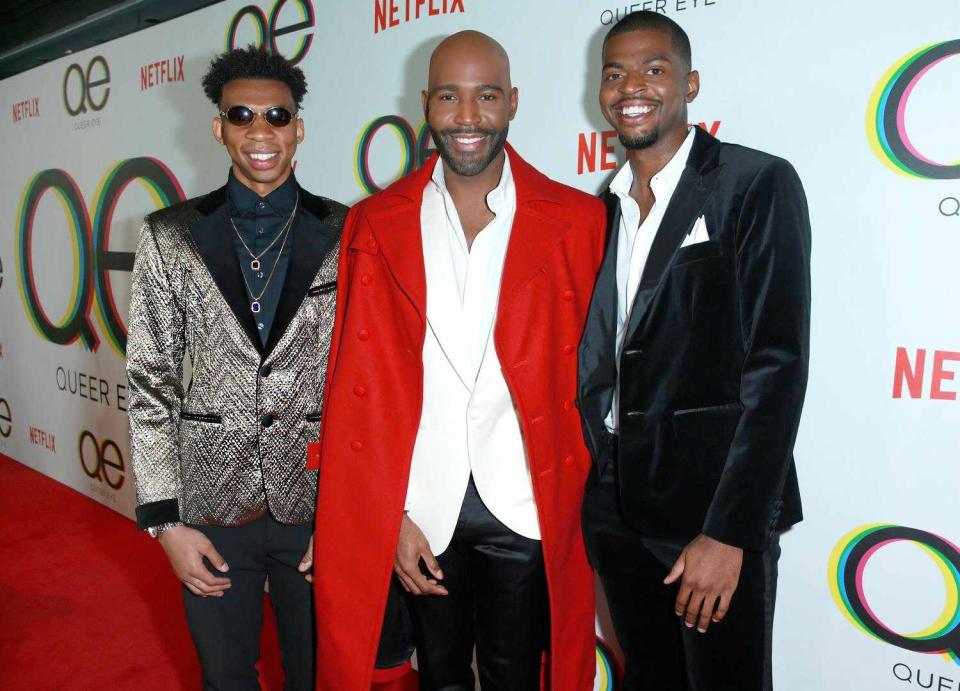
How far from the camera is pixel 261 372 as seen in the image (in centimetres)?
164

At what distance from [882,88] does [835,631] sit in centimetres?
135

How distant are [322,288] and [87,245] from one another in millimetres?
3398

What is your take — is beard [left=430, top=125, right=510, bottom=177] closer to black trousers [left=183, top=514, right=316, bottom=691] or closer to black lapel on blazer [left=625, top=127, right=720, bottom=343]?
black lapel on blazer [left=625, top=127, right=720, bottom=343]

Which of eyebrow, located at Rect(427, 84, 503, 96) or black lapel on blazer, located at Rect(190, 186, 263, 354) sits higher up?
eyebrow, located at Rect(427, 84, 503, 96)

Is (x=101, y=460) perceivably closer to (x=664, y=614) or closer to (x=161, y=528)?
(x=161, y=528)

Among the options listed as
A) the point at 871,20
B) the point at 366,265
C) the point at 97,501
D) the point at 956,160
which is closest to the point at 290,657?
the point at 366,265

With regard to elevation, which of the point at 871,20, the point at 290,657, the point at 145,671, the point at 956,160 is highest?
the point at 871,20

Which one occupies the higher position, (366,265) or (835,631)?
(366,265)

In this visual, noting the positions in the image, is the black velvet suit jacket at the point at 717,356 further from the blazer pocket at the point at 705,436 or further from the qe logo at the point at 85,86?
the qe logo at the point at 85,86

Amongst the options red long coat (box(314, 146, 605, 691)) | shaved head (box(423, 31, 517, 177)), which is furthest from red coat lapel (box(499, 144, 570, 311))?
shaved head (box(423, 31, 517, 177))

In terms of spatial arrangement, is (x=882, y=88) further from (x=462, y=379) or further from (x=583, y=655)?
(x=583, y=655)

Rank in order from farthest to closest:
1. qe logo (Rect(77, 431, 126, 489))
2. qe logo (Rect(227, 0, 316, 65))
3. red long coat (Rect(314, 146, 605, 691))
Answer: qe logo (Rect(77, 431, 126, 489)) → qe logo (Rect(227, 0, 316, 65)) → red long coat (Rect(314, 146, 605, 691))

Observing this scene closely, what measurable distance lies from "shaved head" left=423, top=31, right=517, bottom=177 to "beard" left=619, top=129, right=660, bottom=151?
28cm

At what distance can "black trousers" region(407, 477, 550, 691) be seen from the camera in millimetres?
1603
